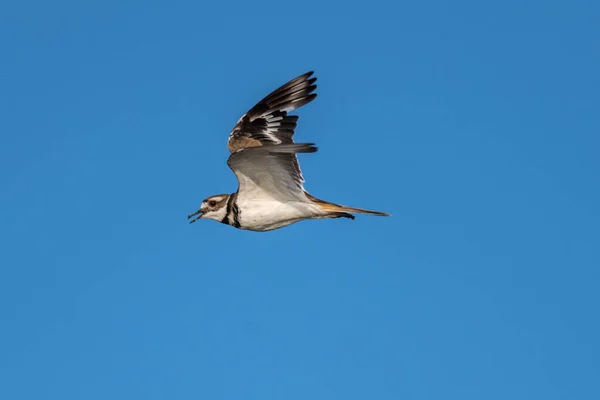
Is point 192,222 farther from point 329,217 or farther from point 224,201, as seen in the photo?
point 329,217

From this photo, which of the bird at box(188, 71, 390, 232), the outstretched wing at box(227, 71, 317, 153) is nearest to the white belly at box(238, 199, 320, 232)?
the bird at box(188, 71, 390, 232)

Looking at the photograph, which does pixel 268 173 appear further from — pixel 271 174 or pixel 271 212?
pixel 271 212

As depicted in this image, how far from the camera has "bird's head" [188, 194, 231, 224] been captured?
1911 cm

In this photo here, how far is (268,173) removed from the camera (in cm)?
1780

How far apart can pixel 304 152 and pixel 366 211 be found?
234 cm

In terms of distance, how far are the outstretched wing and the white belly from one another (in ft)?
3.89

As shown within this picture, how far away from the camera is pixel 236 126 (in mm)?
18719

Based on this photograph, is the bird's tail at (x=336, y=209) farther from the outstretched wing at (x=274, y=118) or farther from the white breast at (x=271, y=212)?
the outstretched wing at (x=274, y=118)

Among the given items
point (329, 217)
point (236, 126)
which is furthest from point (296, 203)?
point (236, 126)

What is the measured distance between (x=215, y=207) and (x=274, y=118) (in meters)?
2.33

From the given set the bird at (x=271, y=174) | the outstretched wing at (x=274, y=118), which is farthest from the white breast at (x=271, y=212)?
the outstretched wing at (x=274, y=118)

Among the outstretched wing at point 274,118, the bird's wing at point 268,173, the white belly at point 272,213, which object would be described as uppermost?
the outstretched wing at point 274,118

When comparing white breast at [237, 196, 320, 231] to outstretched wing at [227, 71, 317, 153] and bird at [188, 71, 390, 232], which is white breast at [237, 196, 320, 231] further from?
outstretched wing at [227, 71, 317, 153]

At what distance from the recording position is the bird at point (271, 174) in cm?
1758
